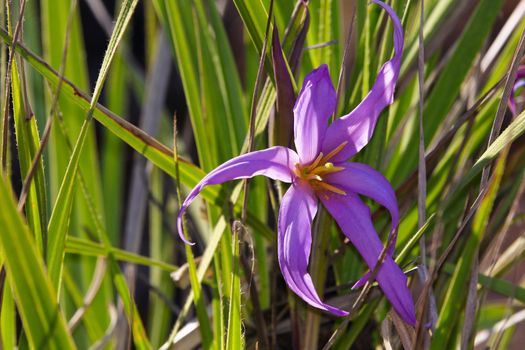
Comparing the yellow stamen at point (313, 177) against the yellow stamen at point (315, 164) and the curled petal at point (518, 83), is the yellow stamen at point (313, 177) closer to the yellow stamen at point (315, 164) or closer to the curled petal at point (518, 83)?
the yellow stamen at point (315, 164)

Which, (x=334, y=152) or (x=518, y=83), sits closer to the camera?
(x=334, y=152)

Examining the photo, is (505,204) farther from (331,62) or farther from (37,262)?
(37,262)

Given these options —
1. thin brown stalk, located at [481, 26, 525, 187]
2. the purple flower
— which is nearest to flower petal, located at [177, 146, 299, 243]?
the purple flower

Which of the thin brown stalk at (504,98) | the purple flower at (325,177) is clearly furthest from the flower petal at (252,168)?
the thin brown stalk at (504,98)

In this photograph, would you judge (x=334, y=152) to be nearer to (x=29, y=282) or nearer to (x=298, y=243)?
(x=298, y=243)

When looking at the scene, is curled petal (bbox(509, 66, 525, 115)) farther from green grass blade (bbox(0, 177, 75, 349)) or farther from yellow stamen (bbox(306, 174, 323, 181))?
green grass blade (bbox(0, 177, 75, 349))

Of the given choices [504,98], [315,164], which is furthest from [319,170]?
[504,98]
